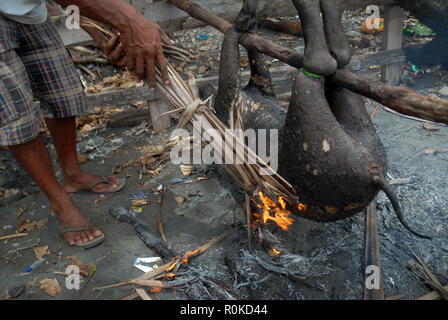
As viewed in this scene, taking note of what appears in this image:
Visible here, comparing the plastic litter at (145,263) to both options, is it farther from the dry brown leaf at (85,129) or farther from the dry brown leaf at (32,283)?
the dry brown leaf at (85,129)

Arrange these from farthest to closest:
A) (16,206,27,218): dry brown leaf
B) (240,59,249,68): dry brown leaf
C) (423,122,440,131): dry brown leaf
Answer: (240,59,249,68): dry brown leaf, (423,122,440,131): dry brown leaf, (16,206,27,218): dry brown leaf

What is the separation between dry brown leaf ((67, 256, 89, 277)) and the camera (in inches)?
92.6

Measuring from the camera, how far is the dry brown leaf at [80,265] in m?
2.35

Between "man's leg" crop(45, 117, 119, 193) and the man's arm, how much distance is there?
39.3 inches

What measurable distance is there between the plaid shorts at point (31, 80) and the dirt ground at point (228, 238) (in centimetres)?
87

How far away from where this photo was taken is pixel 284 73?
14.2 feet

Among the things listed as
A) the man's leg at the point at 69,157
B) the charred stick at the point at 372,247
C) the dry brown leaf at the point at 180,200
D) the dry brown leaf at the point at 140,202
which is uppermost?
the man's leg at the point at 69,157

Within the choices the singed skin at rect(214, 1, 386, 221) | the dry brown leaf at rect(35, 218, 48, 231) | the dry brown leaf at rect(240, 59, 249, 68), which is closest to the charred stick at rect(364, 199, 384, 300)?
the singed skin at rect(214, 1, 386, 221)

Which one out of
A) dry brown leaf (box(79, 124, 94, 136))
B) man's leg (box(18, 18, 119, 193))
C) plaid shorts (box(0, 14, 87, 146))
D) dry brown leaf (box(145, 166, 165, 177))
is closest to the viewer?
plaid shorts (box(0, 14, 87, 146))

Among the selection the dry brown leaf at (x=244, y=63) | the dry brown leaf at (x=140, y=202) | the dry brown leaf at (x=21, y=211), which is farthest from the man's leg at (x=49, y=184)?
the dry brown leaf at (x=244, y=63)

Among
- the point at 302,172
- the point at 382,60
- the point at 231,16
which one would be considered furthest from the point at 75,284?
the point at 382,60

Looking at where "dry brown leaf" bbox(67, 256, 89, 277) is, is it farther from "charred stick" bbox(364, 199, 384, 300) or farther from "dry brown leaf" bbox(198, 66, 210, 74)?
"dry brown leaf" bbox(198, 66, 210, 74)

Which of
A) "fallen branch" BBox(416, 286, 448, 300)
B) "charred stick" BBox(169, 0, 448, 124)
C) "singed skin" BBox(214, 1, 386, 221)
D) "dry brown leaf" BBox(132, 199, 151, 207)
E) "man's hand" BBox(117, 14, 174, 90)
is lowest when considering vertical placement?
"dry brown leaf" BBox(132, 199, 151, 207)

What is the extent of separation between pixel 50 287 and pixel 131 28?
1.68m
